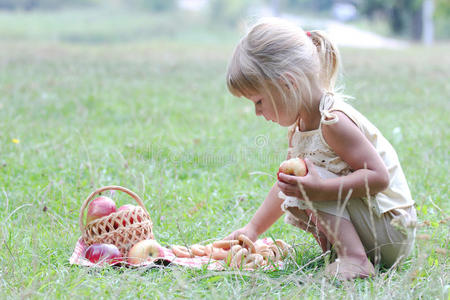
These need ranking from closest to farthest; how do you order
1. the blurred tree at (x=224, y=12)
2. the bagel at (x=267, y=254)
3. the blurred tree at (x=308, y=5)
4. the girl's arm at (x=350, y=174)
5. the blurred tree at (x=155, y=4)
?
the girl's arm at (x=350, y=174) < the bagel at (x=267, y=254) < the blurred tree at (x=224, y=12) < the blurred tree at (x=155, y=4) < the blurred tree at (x=308, y=5)

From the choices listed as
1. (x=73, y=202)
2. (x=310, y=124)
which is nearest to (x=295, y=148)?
(x=310, y=124)

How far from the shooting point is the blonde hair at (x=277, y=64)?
2391 millimetres

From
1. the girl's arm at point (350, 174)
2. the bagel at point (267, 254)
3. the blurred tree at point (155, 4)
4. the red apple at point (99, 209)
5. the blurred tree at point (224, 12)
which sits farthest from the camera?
the blurred tree at point (155, 4)

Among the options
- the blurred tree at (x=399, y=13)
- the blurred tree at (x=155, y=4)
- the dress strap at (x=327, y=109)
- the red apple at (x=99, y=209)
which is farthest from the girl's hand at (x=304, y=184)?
the blurred tree at (x=155, y=4)

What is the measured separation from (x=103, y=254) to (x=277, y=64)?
1079mm

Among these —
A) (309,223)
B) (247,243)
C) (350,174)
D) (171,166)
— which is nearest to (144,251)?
(247,243)

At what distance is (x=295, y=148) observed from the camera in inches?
102

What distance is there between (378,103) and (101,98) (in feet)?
10.1

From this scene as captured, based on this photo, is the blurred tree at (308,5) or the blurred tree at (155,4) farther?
the blurred tree at (308,5)

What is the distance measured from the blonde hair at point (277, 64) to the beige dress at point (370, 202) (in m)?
0.12

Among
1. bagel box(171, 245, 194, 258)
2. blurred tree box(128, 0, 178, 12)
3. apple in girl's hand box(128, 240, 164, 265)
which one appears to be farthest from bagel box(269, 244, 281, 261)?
blurred tree box(128, 0, 178, 12)

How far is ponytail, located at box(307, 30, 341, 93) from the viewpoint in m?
2.53

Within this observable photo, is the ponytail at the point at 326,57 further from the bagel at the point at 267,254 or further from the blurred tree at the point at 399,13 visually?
the blurred tree at the point at 399,13

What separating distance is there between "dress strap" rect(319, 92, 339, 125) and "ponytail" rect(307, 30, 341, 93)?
85 millimetres
